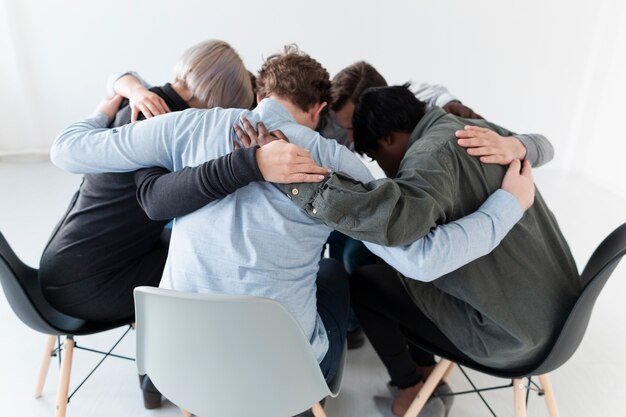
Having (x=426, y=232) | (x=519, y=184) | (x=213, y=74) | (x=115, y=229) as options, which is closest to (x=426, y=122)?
(x=519, y=184)

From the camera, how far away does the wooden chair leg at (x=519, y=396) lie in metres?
1.24

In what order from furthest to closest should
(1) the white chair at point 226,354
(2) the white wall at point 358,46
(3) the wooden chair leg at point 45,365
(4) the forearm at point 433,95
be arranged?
(2) the white wall at point 358,46 < (4) the forearm at point 433,95 < (3) the wooden chair leg at point 45,365 < (1) the white chair at point 226,354

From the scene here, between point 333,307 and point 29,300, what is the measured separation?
77 cm

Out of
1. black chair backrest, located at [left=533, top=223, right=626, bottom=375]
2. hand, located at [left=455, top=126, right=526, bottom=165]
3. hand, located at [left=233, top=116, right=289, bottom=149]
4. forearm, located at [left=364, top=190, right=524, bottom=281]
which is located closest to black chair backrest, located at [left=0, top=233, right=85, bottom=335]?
hand, located at [left=233, top=116, right=289, bottom=149]

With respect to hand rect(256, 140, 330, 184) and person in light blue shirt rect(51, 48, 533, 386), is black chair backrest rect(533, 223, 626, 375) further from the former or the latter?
hand rect(256, 140, 330, 184)

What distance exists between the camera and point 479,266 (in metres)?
1.14

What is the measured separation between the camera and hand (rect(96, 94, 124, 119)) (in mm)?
1390

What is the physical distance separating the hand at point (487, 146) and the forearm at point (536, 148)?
17 cm

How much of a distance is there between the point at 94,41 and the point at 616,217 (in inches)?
164

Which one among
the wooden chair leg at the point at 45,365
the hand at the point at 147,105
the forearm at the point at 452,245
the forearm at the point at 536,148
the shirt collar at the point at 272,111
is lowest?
the wooden chair leg at the point at 45,365

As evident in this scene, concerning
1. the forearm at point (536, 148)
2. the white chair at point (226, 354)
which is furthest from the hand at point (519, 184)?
the white chair at point (226, 354)

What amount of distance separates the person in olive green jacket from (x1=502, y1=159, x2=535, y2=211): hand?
0.02m

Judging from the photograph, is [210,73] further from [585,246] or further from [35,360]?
[585,246]

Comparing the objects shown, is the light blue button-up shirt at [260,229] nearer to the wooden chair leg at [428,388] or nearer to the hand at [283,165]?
the hand at [283,165]
